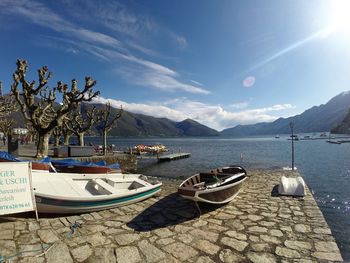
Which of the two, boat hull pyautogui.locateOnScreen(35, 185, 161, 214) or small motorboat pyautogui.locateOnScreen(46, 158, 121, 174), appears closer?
boat hull pyautogui.locateOnScreen(35, 185, 161, 214)

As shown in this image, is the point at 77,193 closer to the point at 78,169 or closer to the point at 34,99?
the point at 78,169

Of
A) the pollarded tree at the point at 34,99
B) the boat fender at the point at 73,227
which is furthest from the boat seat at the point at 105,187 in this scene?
the pollarded tree at the point at 34,99

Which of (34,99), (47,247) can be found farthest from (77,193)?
(34,99)

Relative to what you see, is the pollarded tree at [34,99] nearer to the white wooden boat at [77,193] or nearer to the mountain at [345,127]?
the white wooden boat at [77,193]

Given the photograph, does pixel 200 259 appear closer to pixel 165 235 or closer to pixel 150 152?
pixel 165 235

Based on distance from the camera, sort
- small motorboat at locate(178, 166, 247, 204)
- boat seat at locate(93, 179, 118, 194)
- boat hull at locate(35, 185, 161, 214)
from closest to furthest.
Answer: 1. boat hull at locate(35, 185, 161, 214)
2. small motorboat at locate(178, 166, 247, 204)
3. boat seat at locate(93, 179, 118, 194)

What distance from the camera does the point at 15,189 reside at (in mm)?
5840

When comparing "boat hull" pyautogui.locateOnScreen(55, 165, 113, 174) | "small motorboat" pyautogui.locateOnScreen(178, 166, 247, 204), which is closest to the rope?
"small motorboat" pyautogui.locateOnScreen(178, 166, 247, 204)

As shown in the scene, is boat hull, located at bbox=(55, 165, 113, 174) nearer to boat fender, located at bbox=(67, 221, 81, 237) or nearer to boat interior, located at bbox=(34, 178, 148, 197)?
boat interior, located at bbox=(34, 178, 148, 197)

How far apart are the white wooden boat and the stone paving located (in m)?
0.29

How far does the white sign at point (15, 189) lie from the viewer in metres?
5.63

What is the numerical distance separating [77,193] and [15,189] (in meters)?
1.77

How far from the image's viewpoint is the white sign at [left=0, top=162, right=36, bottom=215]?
5.63 metres

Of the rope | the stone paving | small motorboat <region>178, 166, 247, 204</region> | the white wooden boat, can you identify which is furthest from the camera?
Result: small motorboat <region>178, 166, 247, 204</region>
